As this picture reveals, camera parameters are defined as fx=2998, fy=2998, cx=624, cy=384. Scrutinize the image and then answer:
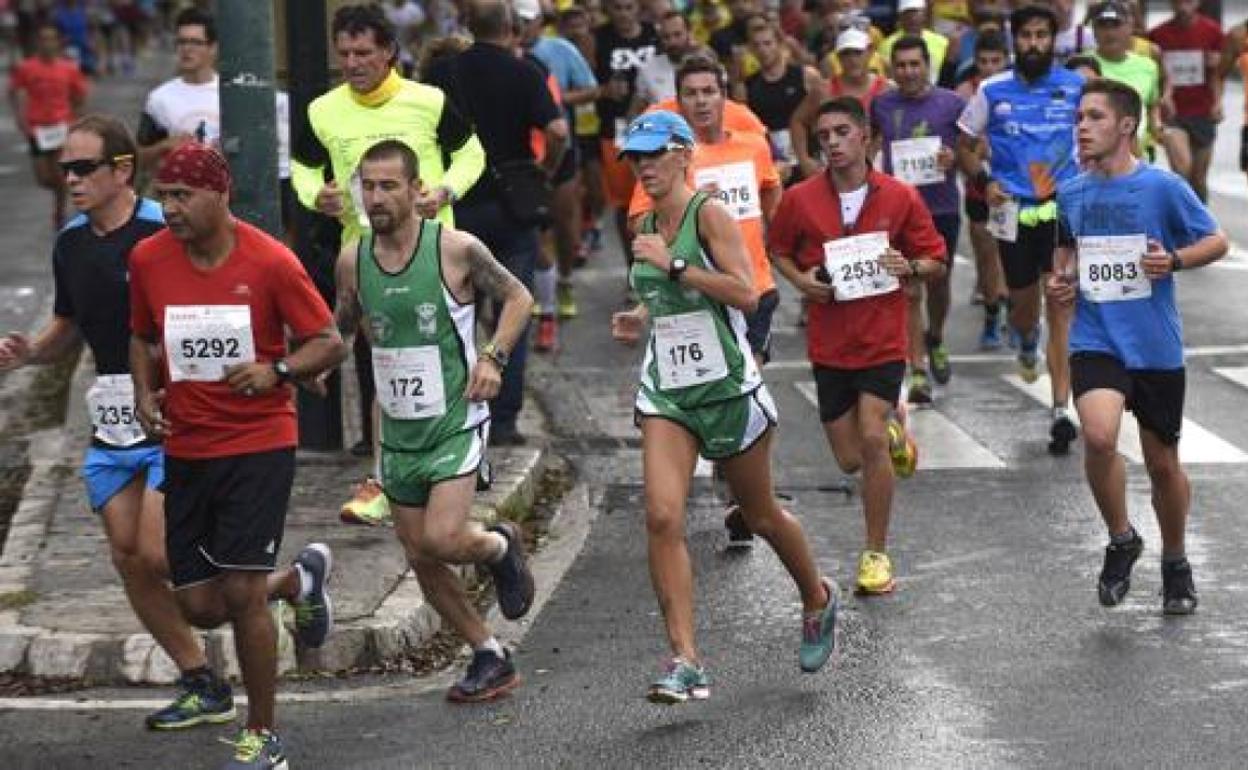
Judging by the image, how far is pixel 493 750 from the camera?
8.20m

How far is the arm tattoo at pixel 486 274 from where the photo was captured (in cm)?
883

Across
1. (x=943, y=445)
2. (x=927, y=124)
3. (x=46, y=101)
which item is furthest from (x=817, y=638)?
(x=46, y=101)

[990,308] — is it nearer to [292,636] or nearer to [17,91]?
[292,636]

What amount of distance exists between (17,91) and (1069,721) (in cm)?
1949

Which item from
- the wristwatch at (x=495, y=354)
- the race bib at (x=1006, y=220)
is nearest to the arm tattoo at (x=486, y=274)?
the wristwatch at (x=495, y=354)

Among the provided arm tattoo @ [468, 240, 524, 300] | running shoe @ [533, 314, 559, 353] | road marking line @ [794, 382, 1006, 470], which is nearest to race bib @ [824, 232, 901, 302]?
road marking line @ [794, 382, 1006, 470]

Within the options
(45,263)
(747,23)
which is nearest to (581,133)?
(747,23)

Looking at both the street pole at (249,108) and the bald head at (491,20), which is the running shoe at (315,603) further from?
the bald head at (491,20)

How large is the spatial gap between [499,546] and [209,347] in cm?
135

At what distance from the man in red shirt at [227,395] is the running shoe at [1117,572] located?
296cm

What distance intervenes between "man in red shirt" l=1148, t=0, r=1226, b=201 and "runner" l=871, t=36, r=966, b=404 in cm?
688

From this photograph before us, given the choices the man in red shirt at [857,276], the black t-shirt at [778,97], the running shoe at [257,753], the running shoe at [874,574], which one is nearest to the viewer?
the running shoe at [257,753]

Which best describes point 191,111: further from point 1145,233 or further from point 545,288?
point 1145,233

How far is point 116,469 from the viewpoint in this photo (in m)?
8.69
